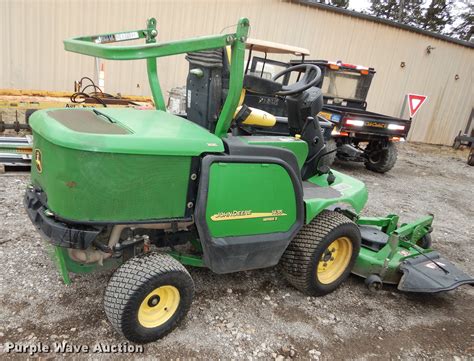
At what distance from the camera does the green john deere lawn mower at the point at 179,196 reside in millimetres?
2043

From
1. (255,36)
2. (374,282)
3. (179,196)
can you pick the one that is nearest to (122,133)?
(179,196)

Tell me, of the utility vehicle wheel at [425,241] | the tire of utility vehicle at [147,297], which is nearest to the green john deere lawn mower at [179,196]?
the tire of utility vehicle at [147,297]

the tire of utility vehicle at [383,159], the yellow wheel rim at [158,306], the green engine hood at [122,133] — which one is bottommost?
the tire of utility vehicle at [383,159]

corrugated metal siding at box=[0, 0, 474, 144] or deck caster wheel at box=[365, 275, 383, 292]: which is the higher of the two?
corrugated metal siding at box=[0, 0, 474, 144]

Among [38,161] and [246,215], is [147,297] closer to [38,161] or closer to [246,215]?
[246,215]

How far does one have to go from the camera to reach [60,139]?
1957 mm

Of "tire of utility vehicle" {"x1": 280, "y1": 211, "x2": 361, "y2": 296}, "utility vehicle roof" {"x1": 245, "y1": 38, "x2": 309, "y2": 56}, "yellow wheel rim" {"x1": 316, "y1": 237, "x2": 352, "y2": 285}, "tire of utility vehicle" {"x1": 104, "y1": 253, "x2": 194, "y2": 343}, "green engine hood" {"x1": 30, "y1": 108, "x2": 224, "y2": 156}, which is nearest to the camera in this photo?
"green engine hood" {"x1": 30, "y1": 108, "x2": 224, "y2": 156}

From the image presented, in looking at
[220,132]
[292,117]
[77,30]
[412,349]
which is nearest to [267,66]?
[77,30]

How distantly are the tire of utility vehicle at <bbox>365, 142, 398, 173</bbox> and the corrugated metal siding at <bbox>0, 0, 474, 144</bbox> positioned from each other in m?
4.27

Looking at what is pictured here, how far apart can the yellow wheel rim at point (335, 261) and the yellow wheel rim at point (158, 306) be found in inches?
45.3

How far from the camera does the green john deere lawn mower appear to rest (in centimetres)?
204

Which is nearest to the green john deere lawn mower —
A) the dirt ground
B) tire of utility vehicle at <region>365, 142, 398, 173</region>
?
the dirt ground

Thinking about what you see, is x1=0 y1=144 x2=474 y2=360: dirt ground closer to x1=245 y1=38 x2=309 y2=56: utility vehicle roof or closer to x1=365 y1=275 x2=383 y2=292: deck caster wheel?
x1=365 y1=275 x2=383 y2=292: deck caster wheel

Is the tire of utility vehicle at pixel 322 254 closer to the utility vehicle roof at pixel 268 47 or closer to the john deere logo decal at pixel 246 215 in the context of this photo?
the john deere logo decal at pixel 246 215
